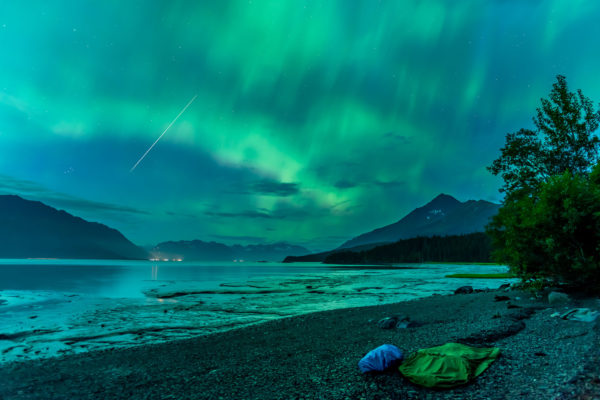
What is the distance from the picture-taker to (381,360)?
812 cm

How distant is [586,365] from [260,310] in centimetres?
2064

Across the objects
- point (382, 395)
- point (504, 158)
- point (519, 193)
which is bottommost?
point (382, 395)

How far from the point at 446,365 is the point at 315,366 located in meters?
3.80

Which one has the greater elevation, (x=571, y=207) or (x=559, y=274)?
(x=571, y=207)

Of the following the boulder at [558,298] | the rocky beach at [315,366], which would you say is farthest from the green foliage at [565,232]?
the rocky beach at [315,366]

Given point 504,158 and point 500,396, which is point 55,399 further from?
point 504,158

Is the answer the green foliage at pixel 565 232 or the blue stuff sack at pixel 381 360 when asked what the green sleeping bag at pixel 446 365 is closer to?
the blue stuff sack at pixel 381 360

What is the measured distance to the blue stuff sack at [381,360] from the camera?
8055 millimetres

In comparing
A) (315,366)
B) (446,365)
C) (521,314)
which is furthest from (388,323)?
(446,365)

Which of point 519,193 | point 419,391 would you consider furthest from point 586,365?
point 519,193

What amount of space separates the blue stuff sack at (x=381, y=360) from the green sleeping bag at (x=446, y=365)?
0.23 m

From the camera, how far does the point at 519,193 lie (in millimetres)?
27891

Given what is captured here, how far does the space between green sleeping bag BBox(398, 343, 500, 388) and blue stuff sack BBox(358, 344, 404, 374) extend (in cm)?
23

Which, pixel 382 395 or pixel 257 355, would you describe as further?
pixel 257 355
